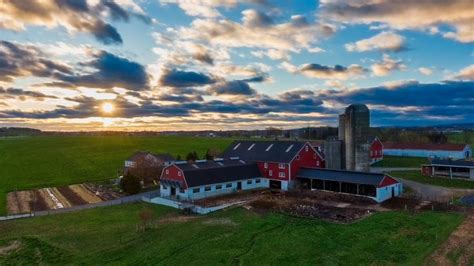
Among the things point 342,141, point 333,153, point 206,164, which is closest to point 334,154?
point 333,153

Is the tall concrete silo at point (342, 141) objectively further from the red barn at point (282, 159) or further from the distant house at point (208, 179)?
the distant house at point (208, 179)

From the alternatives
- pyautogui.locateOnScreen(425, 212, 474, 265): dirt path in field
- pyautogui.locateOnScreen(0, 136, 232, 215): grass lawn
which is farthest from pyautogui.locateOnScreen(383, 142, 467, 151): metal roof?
pyautogui.locateOnScreen(0, 136, 232, 215): grass lawn

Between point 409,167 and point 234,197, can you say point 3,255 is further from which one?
Result: point 409,167

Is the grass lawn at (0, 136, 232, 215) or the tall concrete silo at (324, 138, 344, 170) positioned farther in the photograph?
the grass lawn at (0, 136, 232, 215)

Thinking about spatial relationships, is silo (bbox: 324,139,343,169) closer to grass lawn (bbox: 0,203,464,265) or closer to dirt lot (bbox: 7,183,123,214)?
grass lawn (bbox: 0,203,464,265)

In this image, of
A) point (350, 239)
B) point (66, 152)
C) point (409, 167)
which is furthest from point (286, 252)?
point (66, 152)
